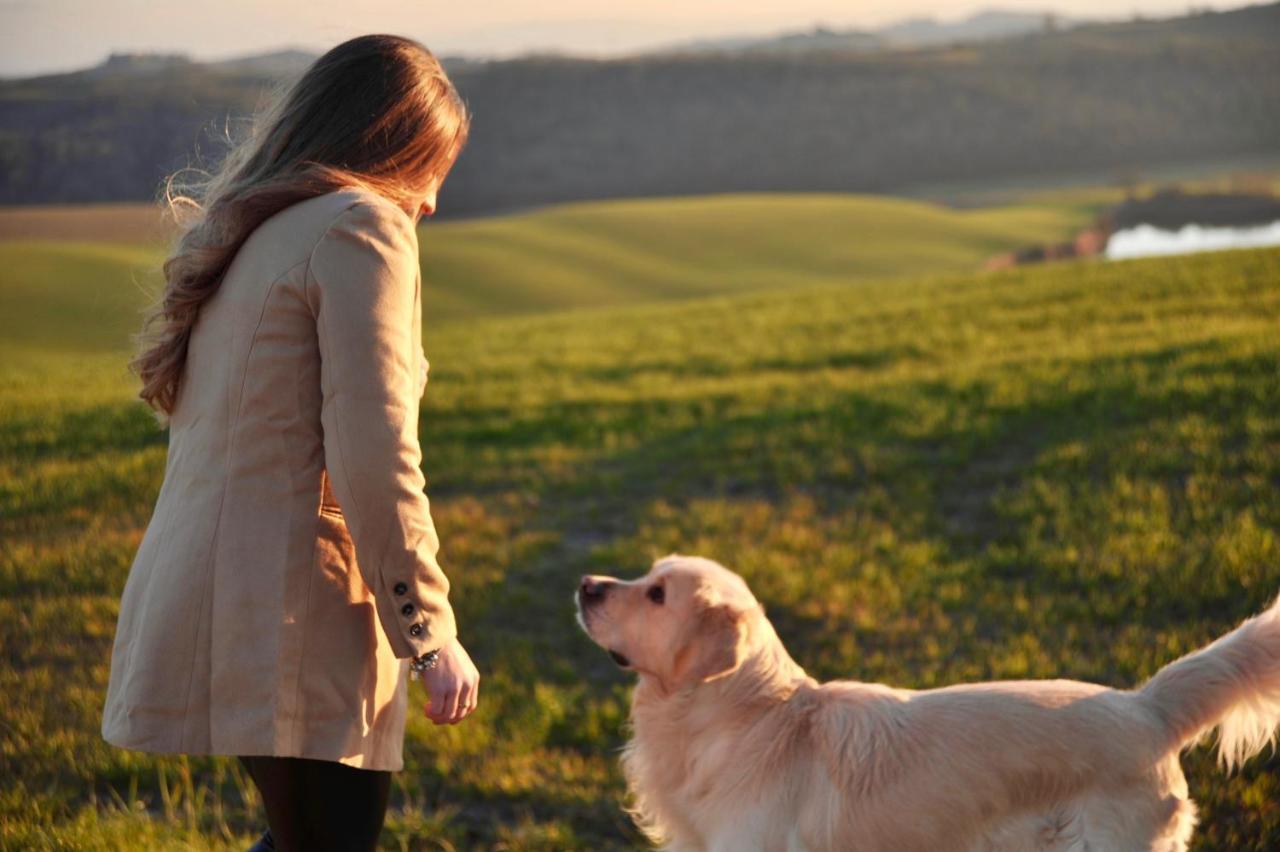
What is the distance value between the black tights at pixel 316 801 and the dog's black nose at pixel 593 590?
857mm

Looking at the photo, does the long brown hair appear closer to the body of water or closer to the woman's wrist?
the woman's wrist

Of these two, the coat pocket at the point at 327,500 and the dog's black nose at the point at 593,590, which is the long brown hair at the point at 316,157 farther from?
the dog's black nose at the point at 593,590

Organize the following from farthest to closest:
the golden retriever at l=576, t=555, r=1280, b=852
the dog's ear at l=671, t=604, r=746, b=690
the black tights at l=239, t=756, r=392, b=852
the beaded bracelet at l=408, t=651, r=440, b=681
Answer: the dog's ear at l=671, t=604, r=746, b=690 → the golden retriever at l=576, t=555, r=1280, b=852 → the black tights at l=239, t=756, r=392, b=852 → the beaded bracelet at l=408, t=651, r=440, b=681

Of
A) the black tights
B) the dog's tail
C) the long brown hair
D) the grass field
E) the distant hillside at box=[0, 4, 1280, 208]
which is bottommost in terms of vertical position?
the grass field

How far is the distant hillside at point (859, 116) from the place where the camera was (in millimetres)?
73500

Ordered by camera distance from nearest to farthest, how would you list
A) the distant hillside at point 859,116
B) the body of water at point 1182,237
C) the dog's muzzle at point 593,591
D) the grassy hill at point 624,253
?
the dog's muzzle at point 593,591, the grassy hill at point 624,253, the body of water at point 1182,237, the distant hillside at point 859,116

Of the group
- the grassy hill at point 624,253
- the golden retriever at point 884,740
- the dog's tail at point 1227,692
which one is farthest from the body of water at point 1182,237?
the golden retriever at point 884,740

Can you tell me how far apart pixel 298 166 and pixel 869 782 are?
7.39ft

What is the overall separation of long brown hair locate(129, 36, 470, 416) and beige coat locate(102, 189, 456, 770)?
64 millimetres

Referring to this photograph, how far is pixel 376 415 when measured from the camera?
256 centimetres

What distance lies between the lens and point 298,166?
2820 millimetres

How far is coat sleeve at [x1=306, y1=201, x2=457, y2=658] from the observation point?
256cm

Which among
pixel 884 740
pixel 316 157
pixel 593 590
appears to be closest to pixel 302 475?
pixel 316 157

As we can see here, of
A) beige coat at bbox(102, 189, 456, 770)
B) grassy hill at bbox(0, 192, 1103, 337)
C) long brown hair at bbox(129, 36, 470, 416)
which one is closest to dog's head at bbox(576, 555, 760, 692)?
beige coat at bbox(102, 189, 456, 770)
